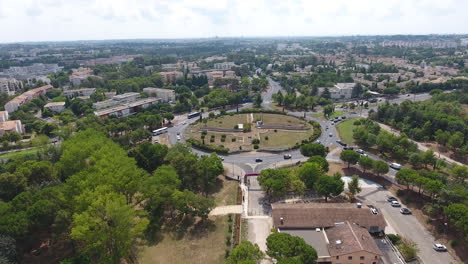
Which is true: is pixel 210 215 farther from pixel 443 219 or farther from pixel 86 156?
pixel 443 219

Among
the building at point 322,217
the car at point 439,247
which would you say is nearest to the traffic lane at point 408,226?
the car at point 439,247

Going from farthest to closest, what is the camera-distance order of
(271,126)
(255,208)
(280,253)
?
(271,126) < (255,208) < (280,253)

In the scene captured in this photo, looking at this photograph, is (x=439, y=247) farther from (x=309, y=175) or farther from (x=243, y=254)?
(x=243, y=254)

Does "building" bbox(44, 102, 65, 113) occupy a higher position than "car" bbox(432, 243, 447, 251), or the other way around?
"building" bbox(44, 102, 65, 113)

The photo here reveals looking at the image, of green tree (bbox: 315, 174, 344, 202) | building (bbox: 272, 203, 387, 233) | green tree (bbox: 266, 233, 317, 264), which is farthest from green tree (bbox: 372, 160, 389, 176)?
green tree (bbox: 266, 233, 317, 264)

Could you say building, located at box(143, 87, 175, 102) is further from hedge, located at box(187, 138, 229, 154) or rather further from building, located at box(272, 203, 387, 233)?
building, located at box(272, 203, 387, 233)

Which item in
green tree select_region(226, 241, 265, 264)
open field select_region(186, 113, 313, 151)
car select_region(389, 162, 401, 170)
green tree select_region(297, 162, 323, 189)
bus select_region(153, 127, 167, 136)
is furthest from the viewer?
bus select_region(153, 127, 167, 136)

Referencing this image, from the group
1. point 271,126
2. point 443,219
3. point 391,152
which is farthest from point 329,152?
point 443,219

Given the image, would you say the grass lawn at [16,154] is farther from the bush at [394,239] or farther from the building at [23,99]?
→ the bush at [394,239]
